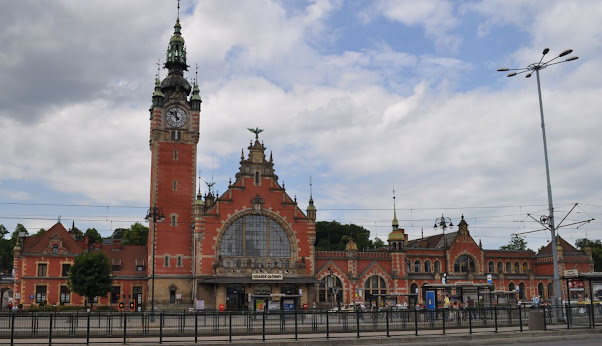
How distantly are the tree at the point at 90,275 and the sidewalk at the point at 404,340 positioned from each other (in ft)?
121

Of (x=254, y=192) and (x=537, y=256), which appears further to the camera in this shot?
(x=537, y=256)

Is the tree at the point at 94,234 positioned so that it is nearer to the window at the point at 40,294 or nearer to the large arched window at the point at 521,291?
the window at the point at 40,294

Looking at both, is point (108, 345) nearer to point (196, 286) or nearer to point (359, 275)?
point (196, 286)

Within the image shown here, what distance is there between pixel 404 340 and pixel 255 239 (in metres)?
40.8

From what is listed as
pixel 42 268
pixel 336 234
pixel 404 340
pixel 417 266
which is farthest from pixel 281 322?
pixel 336 234

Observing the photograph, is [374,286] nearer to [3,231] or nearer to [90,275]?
[90,275]

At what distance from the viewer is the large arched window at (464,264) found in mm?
76250

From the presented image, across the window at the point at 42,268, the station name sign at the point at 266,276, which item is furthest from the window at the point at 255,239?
the window at the point at 42,268

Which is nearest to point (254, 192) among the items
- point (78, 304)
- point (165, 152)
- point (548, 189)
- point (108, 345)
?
point (165, 152)

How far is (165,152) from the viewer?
69.9 metres

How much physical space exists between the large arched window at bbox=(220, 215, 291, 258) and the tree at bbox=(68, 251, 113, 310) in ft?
42.3

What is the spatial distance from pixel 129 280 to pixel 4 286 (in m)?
30.3

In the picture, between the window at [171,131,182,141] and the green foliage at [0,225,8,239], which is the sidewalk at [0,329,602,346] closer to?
the window at [171,131,182,141]

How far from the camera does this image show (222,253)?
65.4m
